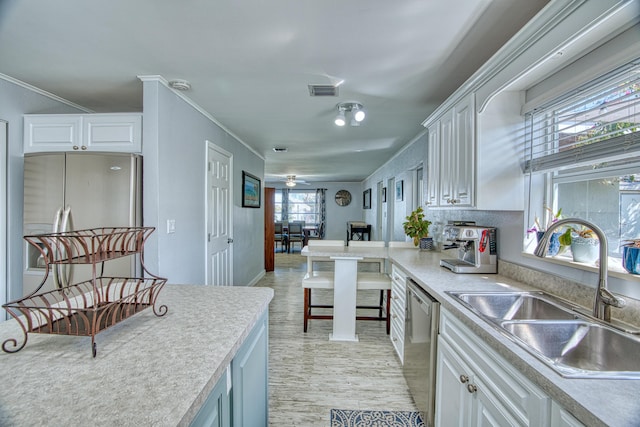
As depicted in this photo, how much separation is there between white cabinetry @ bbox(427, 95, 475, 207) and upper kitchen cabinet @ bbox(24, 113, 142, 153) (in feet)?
8.13

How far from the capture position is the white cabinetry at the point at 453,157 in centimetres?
185

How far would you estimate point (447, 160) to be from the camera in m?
2.27

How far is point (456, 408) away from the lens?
1279 mm

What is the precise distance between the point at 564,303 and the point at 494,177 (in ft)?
2.56

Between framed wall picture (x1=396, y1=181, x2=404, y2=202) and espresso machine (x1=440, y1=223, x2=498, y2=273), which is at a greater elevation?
framed wall picture (x1=396, y1=181, x2=404, y2=202)

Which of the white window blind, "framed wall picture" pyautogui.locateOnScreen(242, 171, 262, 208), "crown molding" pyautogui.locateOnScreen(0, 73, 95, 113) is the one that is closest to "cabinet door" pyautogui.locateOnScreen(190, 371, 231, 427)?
the white window blind

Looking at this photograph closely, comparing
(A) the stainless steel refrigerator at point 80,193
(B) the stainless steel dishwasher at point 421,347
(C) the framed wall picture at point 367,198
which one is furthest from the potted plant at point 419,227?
(C) the framed wall picture at point 367,198

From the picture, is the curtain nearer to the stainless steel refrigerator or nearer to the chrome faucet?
the stainless steel refrigerator

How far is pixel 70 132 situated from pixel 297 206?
27.6ft

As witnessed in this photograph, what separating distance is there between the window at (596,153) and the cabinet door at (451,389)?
2.85 ft

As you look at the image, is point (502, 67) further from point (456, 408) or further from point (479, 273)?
point (456, 408)

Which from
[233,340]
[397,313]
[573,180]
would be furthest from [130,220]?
[573,180]

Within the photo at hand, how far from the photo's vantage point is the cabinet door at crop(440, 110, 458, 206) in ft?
7.04

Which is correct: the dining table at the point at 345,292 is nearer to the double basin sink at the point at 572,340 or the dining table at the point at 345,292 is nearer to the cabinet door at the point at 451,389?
the cabinet door at the point at 451,389
